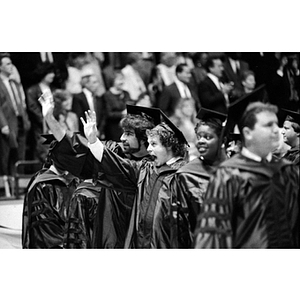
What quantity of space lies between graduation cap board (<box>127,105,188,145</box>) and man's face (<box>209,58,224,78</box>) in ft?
1.84

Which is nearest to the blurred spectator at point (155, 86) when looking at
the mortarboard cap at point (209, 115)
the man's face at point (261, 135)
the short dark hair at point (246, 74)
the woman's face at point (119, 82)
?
the woman's face at point (119, 82)

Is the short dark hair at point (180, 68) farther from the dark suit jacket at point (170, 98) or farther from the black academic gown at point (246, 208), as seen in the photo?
the black academic gown at point (246, 208)

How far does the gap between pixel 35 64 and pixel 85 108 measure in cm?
58

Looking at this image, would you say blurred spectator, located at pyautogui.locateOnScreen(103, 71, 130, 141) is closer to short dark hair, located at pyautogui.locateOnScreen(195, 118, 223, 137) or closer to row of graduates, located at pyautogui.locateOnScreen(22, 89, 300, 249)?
row of graduates, located at pyautogui.locateOnScreen(22, 89, 300, 249)

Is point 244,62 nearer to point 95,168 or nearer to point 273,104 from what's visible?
point 273,104

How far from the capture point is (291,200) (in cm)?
565

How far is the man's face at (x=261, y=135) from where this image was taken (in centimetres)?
560

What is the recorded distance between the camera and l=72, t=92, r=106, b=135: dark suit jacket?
5953mm

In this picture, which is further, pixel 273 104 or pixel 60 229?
pixel 60 229

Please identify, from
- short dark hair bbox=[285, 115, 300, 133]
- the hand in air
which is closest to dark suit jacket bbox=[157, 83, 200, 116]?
short dark hair bbox=[285, 115, 300, 133]

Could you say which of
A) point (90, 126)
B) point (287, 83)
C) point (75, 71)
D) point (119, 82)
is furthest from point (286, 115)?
point (75, 71)

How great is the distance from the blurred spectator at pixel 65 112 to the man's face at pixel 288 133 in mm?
1782
